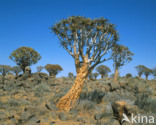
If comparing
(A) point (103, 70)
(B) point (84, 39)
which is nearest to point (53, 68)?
(A) point (103, 70)

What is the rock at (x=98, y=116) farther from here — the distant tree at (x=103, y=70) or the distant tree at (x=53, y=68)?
the distant tree at (x=103, y=70)

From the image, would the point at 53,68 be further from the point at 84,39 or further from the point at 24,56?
the point at 84,39

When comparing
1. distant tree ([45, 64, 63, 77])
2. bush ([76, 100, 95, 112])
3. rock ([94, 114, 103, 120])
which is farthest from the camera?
distant tree ([45, 64, 63, 77])

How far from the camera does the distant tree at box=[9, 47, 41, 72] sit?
2524cm

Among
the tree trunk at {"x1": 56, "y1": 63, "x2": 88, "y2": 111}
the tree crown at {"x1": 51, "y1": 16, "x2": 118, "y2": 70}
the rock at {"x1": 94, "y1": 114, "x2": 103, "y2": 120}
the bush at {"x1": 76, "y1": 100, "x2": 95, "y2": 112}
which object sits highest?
the tree crown at {"x1": 51, "y1": 16, "x2": 118, "y2": 70}

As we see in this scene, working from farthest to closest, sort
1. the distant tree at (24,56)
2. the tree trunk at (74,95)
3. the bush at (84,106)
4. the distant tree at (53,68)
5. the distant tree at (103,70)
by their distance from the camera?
the distant tree at (103,70) → the distant tree at (53,68) → the distant tree at (24,56) → the tree trunk at (74,95) → the bush at (84,106)

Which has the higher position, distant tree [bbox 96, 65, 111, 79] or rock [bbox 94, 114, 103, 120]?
distant tree [bbox 96, 65, 111, 79]

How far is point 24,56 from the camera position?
25.5 metres

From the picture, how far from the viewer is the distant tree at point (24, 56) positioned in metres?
25.2

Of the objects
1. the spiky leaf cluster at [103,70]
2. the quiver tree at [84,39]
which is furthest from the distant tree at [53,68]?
the quiver tree at [84,39]

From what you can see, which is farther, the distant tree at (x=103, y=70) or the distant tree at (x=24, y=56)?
the distant tree at (x=103, y=70)

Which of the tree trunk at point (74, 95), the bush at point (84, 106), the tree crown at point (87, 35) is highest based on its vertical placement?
the tree crown at point (87, 35)

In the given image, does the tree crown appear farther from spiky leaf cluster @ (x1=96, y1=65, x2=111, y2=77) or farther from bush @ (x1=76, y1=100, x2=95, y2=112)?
spiky leaf cluster @ (x1=96, y1=65, x2=111, y2=77)

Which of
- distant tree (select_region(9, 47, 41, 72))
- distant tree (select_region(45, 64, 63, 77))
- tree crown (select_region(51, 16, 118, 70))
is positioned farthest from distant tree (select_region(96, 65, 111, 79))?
tree crown (select_region(51, 16, 118, 70))
